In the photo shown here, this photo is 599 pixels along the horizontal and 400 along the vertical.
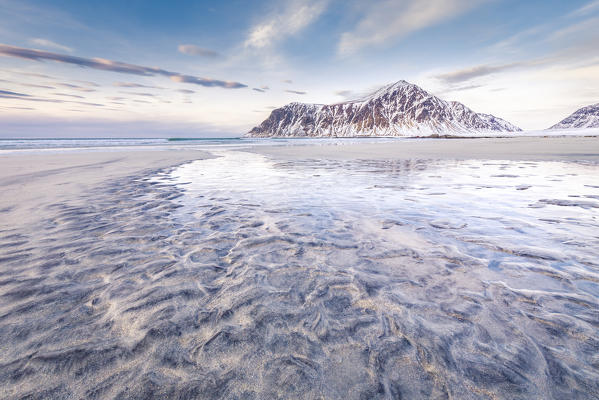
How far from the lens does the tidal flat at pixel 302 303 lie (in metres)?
1.83

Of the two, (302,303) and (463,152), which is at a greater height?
(302,303)

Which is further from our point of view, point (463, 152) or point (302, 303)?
point (463, 152)

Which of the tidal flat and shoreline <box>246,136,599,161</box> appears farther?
shoreline <box>246,136,599,161</box>

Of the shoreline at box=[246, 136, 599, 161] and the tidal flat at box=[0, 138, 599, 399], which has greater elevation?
the tidal flat at box=[0, 138, 599, 399]

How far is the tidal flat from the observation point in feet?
5.99

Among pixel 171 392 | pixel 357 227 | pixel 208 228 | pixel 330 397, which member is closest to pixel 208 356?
pixel 171 392

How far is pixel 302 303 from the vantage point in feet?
8.77

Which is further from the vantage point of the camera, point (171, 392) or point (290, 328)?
point (290, 328)

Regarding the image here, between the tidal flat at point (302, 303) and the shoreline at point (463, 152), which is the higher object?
the tidal flat at point (302, 303)

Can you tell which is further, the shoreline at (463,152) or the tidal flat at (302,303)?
the shoreline at (463,152)

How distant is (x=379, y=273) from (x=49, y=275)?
4045 mm

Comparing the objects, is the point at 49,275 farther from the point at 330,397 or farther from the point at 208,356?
the point at 330,397

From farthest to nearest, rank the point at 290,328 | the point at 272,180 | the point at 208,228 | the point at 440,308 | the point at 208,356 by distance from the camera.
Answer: the point at 272,180 → the point at 208,228 → the point at 440,308 → the point at 290,328 → the point at 208,356

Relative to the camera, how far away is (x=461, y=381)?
1.80 m
